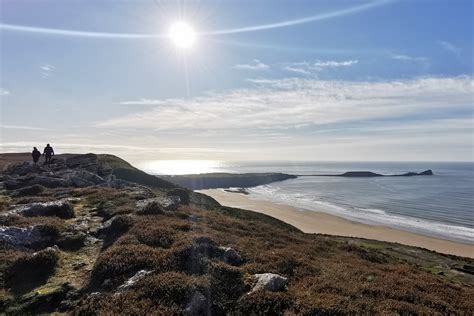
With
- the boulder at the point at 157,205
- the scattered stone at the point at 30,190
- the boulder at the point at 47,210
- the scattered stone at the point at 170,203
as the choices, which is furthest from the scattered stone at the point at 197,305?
the scattered stone at the point at 30,190

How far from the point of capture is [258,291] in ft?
Result: 31.8

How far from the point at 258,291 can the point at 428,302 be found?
20.0 feet

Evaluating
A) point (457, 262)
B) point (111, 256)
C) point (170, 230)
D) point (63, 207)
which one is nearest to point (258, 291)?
point (111, 256)

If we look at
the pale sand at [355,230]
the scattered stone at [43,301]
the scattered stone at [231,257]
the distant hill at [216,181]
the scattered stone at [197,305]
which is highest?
the scattered stone at [231,257]

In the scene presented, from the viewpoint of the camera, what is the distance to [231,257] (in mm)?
12500

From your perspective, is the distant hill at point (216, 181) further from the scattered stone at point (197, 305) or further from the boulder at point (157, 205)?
the scattered stone at point (197, 305)

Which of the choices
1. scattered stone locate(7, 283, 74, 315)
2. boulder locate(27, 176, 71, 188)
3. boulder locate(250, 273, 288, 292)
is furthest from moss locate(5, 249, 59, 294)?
boulder locate(27, 176, 71, 188)

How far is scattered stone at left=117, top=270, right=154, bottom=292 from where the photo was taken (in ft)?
31.8

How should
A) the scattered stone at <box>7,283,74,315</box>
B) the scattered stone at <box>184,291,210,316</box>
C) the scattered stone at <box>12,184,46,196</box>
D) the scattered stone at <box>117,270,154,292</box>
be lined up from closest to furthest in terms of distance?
the scattered stone at <box>184,291,210,316</box> < the scattered stone at <box>7,283,74,315</box> < the scattered stone at <box>117,270,154,292</box> < the scattered stone at <box>12,184,46,196</box>

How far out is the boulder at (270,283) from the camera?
10.1 metres

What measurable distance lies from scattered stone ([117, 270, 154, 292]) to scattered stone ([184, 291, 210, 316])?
80.7 inches

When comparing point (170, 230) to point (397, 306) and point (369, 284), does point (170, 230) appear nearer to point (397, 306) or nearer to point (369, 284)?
point (369, 284)

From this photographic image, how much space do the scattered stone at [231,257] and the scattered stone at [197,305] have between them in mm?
3036

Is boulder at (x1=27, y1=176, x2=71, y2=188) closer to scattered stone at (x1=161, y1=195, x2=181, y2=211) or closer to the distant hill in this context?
scattered stone at (x1=161, y1=195, x2=181, y2=211)
